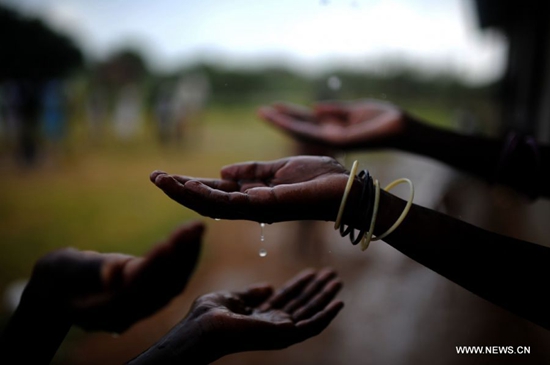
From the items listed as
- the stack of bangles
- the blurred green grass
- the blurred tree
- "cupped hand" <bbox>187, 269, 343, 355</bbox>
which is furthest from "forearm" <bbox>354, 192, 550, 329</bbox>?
the blurred tree

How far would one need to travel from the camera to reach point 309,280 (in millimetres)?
1738

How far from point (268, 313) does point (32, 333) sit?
78cm

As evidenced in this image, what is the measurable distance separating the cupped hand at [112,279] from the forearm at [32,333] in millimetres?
23

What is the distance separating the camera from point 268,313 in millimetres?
1585

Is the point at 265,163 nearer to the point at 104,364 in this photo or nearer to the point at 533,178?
the point at 533,178

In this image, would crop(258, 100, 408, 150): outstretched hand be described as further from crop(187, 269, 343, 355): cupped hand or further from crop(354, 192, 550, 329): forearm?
crop(354, 192, 550, 329): forearm

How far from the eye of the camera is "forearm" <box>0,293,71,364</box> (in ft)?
5.02

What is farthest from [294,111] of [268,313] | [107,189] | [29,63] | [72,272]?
[29,63]

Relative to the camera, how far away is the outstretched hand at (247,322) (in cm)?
134

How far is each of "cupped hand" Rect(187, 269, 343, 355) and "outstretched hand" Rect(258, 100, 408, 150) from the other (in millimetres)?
750

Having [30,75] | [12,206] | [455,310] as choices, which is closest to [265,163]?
[455,310]

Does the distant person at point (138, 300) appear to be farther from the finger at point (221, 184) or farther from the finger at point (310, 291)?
the finger at point (221, 184)

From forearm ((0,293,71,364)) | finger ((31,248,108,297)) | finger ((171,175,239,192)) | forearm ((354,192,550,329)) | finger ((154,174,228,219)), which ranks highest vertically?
finger ((154,174,228,219))

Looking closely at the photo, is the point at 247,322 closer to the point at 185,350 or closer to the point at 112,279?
the point at 185,350
